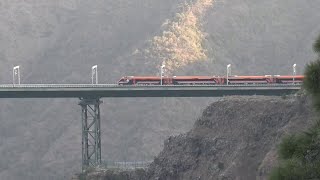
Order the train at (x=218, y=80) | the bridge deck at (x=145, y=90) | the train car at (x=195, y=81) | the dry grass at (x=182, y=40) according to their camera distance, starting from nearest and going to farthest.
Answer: the bridge deck at (x=145, y=90)
the train at (x=218, y=80)
the train car at (x=195, y=81)
the dry grass at (x=182, y=40)

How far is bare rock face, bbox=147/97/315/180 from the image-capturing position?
75.2 meters

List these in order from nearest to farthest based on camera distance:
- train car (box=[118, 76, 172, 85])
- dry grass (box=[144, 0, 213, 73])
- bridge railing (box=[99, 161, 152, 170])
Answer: bridge railing (box=[99, 161, 152, 170]) → train car (box=[118, 76, 172, 85]) → dry grass (box=[144, 0, 213, 73])

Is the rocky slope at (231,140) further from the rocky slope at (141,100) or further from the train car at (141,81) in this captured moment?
the rocky slope at (141,100)

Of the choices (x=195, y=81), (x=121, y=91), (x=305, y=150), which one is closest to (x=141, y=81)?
(x=121, y=91)

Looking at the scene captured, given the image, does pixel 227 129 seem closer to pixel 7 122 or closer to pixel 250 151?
pixel 250 151

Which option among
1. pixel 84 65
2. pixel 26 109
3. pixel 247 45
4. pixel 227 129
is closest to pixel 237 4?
pixel 247 45

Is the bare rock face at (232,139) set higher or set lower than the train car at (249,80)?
lower

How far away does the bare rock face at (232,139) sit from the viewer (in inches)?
2960

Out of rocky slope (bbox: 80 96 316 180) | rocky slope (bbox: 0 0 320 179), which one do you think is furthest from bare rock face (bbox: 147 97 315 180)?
rocky slope (bbox: 0 0 320 179)

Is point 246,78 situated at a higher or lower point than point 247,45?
lower

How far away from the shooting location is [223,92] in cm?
9450

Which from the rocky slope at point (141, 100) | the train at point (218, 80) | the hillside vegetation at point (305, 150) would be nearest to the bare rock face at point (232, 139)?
the train at point (218, 80)

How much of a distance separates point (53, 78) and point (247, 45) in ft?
128

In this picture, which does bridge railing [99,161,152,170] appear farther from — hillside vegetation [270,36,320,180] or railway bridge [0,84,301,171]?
hillside vegetation [270,36,320,180]
